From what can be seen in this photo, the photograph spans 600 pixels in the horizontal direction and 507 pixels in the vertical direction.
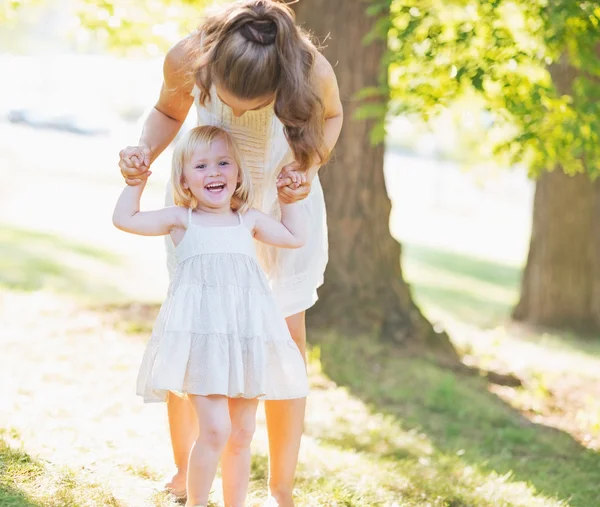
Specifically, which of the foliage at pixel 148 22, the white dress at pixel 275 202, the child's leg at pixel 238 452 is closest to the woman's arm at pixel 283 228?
the white dress at pixel 275 202

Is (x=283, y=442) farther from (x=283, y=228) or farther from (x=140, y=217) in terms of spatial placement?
(x=140, y=217)

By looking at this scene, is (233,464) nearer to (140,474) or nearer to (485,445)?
(140,474)

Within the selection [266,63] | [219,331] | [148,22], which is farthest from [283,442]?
[148,22]

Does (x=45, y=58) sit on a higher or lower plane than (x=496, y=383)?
higher

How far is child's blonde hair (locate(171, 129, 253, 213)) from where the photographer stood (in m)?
2.86

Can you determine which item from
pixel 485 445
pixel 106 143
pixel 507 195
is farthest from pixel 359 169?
pixel 507 195

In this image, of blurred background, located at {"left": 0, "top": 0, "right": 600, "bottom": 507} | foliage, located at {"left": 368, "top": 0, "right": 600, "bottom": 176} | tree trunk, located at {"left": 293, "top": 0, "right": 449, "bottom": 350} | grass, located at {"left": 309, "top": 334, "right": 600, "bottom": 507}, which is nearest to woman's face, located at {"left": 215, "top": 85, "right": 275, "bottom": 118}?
blurred background, located at {"left": 0, "top": 0, "right": 600, "bottom": 507}

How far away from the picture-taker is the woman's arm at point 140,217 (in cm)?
280

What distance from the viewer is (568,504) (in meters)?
3.61

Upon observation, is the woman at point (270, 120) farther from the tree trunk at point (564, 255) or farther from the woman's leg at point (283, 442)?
the tree trunk at point (564, 255)

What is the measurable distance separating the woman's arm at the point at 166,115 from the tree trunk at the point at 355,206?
9.38ft

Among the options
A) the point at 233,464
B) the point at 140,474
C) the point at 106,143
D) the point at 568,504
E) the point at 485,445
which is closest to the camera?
the point at 233,464

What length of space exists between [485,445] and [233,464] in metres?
2.16

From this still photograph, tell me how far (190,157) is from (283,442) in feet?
3.43
